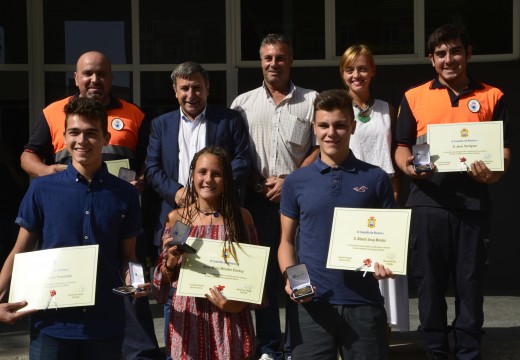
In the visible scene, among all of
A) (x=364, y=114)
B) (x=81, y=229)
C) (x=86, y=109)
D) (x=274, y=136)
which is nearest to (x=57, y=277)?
(x=81, y=229)

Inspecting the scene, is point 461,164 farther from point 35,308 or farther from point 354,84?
point 35,308

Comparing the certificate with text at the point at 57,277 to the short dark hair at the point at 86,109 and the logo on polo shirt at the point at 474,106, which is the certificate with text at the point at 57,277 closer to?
the short dark hair at the point at 86,109

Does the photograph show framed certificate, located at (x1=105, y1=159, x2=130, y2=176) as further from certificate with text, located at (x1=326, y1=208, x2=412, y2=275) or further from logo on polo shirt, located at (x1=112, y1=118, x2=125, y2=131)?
certificate with text, located at (x1=326, y1=208, x2=412, y2=275)

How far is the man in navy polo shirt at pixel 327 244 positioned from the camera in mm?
4035

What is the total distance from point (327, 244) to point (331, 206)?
186mm

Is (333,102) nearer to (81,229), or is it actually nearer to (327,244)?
(327,244)

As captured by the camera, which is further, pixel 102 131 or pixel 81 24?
pixel 81 24

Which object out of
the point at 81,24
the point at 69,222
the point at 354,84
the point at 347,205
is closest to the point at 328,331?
the point at 347,205

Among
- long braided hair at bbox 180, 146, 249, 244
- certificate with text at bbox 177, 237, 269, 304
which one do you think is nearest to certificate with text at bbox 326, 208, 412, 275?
certificate with text at bbox 177, 237, 269, 304

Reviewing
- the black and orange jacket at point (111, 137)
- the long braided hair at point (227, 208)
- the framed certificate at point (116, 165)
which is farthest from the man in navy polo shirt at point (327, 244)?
the black and orange jacket at point (111, 137)

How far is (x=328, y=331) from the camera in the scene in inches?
159

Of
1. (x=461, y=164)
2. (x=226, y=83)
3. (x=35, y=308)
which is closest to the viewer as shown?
(x=35, y=308)

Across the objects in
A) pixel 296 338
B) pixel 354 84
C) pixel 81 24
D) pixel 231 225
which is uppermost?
pixel 81 24

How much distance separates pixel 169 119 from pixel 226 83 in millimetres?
2490
